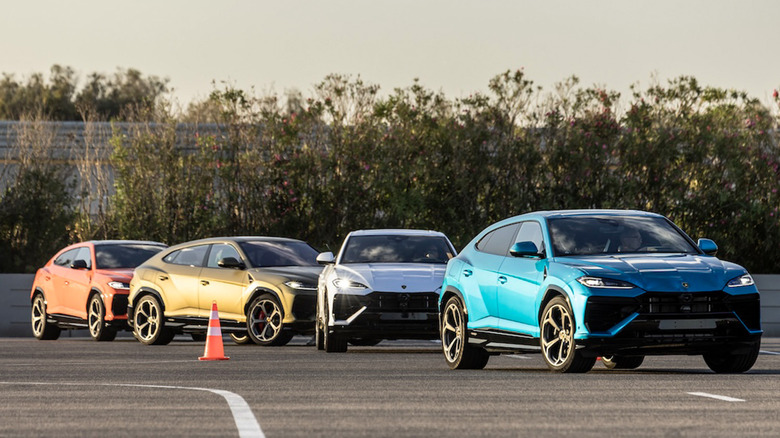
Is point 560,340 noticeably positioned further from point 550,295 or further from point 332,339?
point 332,339

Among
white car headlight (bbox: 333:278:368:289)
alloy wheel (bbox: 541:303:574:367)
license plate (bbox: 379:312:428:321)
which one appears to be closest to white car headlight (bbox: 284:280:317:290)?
white car headlight (bbox: 333:278:368:289)

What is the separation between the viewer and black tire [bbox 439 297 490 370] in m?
16.8

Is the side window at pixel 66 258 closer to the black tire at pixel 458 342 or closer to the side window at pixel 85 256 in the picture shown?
the side window at pixel 85 256

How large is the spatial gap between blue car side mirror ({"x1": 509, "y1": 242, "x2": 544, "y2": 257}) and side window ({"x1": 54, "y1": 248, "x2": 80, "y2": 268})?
1309 cm

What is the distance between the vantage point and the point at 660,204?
32844mm

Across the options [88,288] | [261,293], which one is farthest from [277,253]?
[88,288]

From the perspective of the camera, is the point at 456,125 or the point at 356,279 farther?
the point at 456,125

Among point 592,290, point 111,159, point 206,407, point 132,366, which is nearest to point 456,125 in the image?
point 111,159

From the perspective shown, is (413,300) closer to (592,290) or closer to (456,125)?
(592,290)

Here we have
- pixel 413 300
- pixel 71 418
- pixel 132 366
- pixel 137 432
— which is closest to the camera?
pixel 137 432

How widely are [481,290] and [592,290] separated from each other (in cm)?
200

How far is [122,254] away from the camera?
26.9m

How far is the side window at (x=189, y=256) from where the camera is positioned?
24.1 metres

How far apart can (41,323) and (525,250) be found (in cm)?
1386
